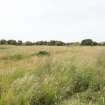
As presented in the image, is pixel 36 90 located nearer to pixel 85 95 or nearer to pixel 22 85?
pixel 22 85

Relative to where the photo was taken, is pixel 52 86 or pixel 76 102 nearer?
pixel 76 102

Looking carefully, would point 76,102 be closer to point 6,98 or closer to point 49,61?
point 6,98

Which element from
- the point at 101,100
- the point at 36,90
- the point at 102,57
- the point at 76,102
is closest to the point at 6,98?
the point at 36,90

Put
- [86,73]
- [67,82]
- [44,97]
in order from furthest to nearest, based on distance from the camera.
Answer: [86,73] < [67,82] < [44,97]

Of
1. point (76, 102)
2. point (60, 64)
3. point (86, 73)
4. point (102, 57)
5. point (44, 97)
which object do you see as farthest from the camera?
point (102, 57)

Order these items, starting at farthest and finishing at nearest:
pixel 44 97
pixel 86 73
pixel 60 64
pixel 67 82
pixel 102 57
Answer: pixel 102 57
pixel 60 64
pixel 86 73
pixel 67 82
pixel 44 97

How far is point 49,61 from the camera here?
10.7 metres

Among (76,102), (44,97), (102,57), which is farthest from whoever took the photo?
(102,57)

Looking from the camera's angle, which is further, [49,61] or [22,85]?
[49,61]

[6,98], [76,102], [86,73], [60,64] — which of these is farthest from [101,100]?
[60,64]

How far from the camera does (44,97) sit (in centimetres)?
724

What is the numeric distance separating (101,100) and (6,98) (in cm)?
176

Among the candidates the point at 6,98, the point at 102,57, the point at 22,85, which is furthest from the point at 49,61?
the point at 6,98

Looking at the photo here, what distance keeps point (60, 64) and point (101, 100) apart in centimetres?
356
